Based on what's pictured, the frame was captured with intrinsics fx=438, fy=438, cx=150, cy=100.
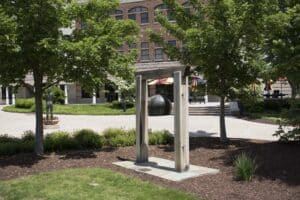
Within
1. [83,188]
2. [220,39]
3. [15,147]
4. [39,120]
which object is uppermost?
[220,39]

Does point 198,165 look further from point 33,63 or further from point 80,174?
point 33,63

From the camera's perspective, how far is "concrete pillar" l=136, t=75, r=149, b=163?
415 inches

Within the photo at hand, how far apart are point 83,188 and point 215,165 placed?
3.40 m

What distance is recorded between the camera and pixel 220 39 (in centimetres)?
1202

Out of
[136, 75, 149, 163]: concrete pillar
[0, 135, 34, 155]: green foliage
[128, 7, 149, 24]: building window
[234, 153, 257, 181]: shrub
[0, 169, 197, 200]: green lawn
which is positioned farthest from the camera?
[128, 7, 149, 24]: building window

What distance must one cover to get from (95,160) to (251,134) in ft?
28.2

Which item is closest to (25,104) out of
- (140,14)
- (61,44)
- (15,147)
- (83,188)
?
(140,14)

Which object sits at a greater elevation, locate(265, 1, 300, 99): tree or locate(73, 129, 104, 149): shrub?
locate(265, 1, 300, 99): tree

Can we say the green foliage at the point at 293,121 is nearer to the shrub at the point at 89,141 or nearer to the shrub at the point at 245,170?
the shrub at the point at 245,170

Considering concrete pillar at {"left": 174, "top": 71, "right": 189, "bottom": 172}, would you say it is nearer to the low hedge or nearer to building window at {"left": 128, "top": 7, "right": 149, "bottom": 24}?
the low hedge

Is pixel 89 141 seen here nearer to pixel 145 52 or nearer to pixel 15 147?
pixel 15 147

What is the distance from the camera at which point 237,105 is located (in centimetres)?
2875

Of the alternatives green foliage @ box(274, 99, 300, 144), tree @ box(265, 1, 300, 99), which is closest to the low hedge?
green foliage @ box(274, 99, 300, 144)

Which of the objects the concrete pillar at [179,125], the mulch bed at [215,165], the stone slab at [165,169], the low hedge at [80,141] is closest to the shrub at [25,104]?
the low hedge at [80,141]
